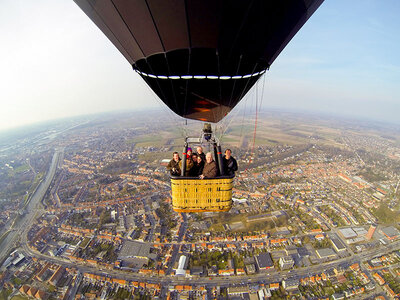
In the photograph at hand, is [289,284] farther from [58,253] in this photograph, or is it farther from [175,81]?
[58,253]

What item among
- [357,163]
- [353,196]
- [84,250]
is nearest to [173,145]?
[84,250]

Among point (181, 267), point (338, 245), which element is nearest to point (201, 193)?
point (181, 267)

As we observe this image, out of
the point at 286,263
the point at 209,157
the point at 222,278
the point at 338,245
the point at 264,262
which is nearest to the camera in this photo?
the point at 209,157

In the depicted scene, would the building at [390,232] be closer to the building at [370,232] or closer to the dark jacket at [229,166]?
the building at [370,232]

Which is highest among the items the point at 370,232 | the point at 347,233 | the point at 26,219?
the point at 370,232

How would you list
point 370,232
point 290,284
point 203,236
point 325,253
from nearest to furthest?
point 290,284, point 325,253, point 203,236, point 370,232

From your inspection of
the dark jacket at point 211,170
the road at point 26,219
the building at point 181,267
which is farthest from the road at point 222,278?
the dark jacket at point 211,170

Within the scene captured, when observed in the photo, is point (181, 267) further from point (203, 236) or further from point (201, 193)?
point (201, 193)
